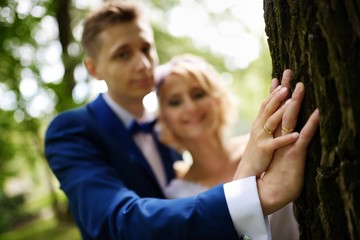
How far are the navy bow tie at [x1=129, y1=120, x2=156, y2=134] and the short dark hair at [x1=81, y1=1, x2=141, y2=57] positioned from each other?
2.11 ft

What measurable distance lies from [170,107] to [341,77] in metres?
2.13

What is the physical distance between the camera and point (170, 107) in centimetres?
325

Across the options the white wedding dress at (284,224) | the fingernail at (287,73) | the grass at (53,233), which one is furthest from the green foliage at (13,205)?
the fingernail at (287,73)

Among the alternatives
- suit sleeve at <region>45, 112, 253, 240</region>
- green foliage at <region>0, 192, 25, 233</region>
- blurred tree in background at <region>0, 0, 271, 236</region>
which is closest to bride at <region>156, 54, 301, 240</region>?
suit sleeve at <region>45, 112, 253, 240</region>

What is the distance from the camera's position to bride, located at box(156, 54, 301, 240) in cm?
316

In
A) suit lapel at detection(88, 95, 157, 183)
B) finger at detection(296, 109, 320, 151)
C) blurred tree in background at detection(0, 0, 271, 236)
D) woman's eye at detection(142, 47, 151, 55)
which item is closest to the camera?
finger at detection(296, 109, 320, 151)

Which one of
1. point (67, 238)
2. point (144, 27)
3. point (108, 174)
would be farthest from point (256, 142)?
point (67, 238)

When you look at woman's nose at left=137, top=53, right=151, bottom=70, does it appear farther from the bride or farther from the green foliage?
the green foliage

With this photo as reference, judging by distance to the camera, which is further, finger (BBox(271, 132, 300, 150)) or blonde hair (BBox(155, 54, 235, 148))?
blonde hair (BBox(155, 54, 235, 148))

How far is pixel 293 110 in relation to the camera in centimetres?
141

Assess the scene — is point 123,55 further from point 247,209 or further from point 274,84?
point 247,209

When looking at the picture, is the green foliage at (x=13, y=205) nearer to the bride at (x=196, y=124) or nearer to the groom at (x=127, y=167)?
the bride at (x=196, y=124)

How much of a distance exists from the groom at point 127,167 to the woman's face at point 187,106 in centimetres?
21

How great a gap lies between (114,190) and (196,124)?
134 centimetres
